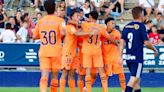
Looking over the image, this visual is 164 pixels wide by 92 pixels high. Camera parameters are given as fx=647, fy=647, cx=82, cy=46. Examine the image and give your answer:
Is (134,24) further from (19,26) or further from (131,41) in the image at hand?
(19,26)

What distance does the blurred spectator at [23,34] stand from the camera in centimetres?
2042

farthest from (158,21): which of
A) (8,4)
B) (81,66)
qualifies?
(81,66)

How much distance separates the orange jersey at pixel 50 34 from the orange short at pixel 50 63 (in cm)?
10

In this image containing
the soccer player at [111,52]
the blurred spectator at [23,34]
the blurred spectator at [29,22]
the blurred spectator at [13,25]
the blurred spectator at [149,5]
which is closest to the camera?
the soccer player at [111,52]

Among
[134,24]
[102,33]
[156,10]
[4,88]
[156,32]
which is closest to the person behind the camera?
[134,24]

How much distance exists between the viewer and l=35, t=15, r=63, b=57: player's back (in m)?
14.4

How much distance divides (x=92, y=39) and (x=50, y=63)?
6.03 feet

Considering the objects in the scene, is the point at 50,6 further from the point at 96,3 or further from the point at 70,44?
the point at 96,3

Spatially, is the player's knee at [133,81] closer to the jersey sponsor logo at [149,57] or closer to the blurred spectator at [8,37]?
the jersey sponsor logo at [149,57]

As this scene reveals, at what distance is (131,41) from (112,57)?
2.52m

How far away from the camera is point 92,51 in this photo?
625 inches

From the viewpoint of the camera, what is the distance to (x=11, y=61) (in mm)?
19531

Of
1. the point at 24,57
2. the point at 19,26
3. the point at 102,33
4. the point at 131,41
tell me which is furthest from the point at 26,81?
the point at 131,41

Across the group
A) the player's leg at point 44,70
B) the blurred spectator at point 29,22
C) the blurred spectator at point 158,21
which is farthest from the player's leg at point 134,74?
the blurred spectator at point 158,21
